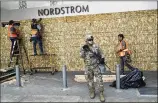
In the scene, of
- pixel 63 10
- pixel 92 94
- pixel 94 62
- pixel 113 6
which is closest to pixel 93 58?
pixel 94 62

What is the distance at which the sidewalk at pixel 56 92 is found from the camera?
816 centimetres

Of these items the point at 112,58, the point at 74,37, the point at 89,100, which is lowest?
the point at 89,100

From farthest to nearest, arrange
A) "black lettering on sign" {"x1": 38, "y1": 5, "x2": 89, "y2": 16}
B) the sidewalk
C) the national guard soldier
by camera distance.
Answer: "black lettering on sign" {"x1": 38, "y1": 5, "x2": 89, "y2": 16} → the sidewalk → the national guard soldier

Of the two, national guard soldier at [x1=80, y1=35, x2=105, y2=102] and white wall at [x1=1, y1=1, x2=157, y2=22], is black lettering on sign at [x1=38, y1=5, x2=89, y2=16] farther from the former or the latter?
national guard soldier at [x1=80, y1=35, x2=105, y2=102]

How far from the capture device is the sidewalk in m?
8.16

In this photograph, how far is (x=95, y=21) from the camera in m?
12.5

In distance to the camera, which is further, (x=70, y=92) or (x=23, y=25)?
(x=23, y=25)

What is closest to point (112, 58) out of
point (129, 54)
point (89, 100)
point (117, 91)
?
point (129, 54)

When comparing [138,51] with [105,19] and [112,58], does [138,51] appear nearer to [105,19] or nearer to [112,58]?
[112,58]

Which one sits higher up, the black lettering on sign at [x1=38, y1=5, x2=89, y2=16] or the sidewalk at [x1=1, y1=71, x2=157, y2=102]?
the black lettering on sign at [x1=38, y1=5, x2=89, y2=16]

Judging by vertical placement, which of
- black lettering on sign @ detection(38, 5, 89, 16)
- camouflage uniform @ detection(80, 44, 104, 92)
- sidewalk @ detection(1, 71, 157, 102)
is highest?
black lettering on sign @ detection(38, 5, 89, 16)

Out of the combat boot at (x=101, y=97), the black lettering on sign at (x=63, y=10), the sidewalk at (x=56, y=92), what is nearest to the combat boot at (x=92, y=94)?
the sidewalk at (x=56, y=92)

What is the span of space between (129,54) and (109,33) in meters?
1.62

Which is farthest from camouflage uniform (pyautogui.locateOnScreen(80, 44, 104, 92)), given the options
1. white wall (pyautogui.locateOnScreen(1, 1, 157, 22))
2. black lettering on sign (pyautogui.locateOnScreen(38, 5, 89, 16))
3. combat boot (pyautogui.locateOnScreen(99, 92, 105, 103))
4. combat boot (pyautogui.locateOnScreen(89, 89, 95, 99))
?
black lettering on sign (pyautogui.locateOnScreen(38, 5, 89, 16))
